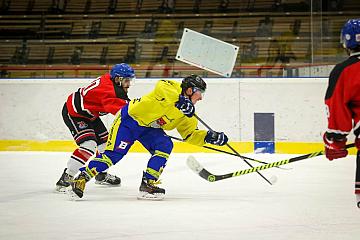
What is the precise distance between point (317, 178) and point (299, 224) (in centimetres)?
198

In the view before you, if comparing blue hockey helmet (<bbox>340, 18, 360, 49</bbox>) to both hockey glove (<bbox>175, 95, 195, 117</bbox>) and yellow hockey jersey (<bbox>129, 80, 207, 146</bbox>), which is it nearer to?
hockey glove (<bbox>175, 95, 195, 117</bbox>)

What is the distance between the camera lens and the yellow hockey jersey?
422 cm

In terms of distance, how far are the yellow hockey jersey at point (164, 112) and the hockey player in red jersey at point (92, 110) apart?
1.02 ft

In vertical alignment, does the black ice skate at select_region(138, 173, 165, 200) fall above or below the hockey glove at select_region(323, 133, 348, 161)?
below

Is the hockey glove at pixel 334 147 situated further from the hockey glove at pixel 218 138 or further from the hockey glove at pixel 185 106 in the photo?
the hockey glove at pixel 218 138

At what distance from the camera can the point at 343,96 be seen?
2891 millimetres

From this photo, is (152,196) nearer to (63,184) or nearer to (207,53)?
(63,184)

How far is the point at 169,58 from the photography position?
26.1 ft

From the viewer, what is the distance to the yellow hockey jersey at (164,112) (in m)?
4.22

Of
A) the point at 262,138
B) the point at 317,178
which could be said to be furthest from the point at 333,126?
the point at 262,138

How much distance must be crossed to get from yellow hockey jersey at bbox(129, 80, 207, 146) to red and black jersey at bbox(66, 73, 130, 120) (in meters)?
0.27

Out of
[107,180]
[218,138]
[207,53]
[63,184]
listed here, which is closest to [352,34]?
[218,138]

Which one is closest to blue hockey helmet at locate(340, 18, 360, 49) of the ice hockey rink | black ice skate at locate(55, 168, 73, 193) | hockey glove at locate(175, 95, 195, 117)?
the ice hockey rink

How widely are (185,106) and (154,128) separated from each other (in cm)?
44
